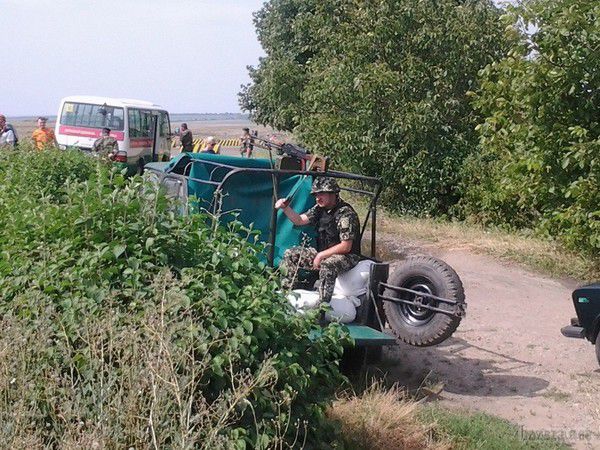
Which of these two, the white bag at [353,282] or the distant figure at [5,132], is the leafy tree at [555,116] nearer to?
the white bag at [353,282]

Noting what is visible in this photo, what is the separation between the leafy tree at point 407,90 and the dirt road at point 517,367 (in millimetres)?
6707

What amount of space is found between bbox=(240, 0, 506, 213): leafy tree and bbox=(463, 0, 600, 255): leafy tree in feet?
12.5

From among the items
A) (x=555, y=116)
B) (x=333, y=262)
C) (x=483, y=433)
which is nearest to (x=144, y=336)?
(x=483, y=433)

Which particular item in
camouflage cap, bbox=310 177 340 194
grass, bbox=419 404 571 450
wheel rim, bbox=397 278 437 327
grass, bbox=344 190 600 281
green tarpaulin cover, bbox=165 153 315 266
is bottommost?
grass, bbox=344 190 600 281

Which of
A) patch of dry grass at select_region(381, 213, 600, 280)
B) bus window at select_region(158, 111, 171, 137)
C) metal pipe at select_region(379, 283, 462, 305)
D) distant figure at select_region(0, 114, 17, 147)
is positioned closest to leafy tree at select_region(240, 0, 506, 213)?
patch of dry grass at select_region(381, 213, 600, 280)

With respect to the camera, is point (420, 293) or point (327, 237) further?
point (327, 237)

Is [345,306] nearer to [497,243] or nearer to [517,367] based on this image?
[517,367]

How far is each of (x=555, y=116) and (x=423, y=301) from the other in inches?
244

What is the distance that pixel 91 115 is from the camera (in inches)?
923

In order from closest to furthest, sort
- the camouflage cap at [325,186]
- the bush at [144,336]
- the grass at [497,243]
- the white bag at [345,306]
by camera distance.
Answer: the bush at [144,336], the white bag at [345,306], the camouflage cap at [325,186], the grass at [497,243]

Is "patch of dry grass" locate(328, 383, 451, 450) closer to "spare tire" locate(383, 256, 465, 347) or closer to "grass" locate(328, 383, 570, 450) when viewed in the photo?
"grass" locate(328, 383, 570, 450)

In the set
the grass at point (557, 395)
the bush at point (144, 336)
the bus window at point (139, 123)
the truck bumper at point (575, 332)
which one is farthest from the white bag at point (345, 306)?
the bus window at point (139, 123)

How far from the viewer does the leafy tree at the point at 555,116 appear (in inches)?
484

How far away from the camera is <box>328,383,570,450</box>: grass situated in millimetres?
5801
